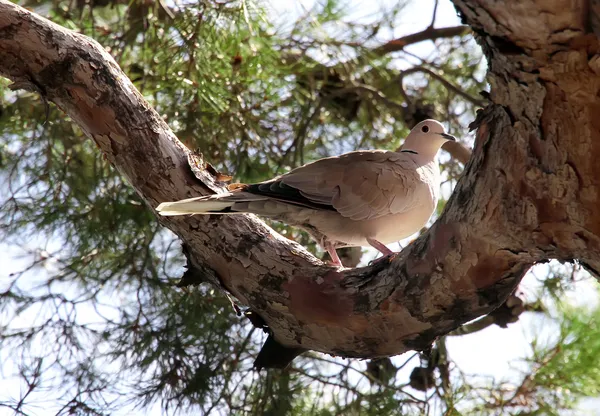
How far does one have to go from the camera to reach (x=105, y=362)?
8.89 ft

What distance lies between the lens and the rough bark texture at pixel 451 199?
4.13 feet

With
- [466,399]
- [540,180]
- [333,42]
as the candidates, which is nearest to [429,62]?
[333,42]

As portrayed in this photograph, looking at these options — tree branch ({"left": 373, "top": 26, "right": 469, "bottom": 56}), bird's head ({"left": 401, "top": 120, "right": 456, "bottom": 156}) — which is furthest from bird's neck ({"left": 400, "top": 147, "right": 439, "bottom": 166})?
tree branch ({"left": 373, "top": 26, "right": 469, "bottom": 56})

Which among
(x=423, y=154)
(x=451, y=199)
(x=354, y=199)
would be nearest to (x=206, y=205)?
(x=354, y=199)

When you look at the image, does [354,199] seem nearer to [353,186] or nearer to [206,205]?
[353,186]

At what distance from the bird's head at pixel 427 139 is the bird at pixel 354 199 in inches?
10.0

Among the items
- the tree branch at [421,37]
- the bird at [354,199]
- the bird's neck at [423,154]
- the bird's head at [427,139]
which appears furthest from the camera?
the tree branch at [421,37]

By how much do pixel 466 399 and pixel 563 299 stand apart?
63 centimetres

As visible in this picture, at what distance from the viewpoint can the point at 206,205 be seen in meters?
1.92

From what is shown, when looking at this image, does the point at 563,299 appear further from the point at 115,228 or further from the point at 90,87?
the point at 90,87

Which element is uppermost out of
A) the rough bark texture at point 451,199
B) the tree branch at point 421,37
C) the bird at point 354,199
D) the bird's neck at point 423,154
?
the tree branch at point 421,37

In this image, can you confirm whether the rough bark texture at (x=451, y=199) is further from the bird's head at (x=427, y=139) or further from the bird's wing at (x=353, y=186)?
the bird's head at (x=427, y=139)

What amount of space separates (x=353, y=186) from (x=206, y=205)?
506mm

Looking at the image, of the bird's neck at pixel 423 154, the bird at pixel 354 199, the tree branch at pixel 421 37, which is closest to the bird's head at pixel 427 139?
the bird's neck at pixel 423 154
